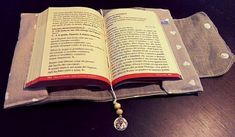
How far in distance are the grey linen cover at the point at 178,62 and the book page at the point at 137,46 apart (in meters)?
0.03

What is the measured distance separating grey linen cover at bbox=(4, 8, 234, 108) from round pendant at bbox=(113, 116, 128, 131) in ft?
0.14

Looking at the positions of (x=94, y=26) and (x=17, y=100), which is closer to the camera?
(x=17, y=100)

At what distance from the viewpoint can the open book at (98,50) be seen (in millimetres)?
587

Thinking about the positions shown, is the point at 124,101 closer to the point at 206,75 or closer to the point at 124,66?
the point at 124,66

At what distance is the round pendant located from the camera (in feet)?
1.88

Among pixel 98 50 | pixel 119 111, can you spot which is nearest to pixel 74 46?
pixel 98 50

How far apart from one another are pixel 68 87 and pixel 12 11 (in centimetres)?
34

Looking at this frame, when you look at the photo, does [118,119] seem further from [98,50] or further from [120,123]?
[98,50]

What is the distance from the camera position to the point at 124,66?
0.61 meters

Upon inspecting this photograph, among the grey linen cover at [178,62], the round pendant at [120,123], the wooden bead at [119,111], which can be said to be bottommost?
the round pendant at [120,123]

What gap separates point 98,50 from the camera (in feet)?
2.07

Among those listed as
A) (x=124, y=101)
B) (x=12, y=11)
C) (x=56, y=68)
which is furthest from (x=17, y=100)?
(x=12, y=11)

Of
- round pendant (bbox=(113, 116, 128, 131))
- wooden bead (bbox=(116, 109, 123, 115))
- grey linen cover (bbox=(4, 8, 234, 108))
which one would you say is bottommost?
round pendant (bbox=(113, 116, 128, 131))

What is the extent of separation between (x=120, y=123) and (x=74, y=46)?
0.60 feet
